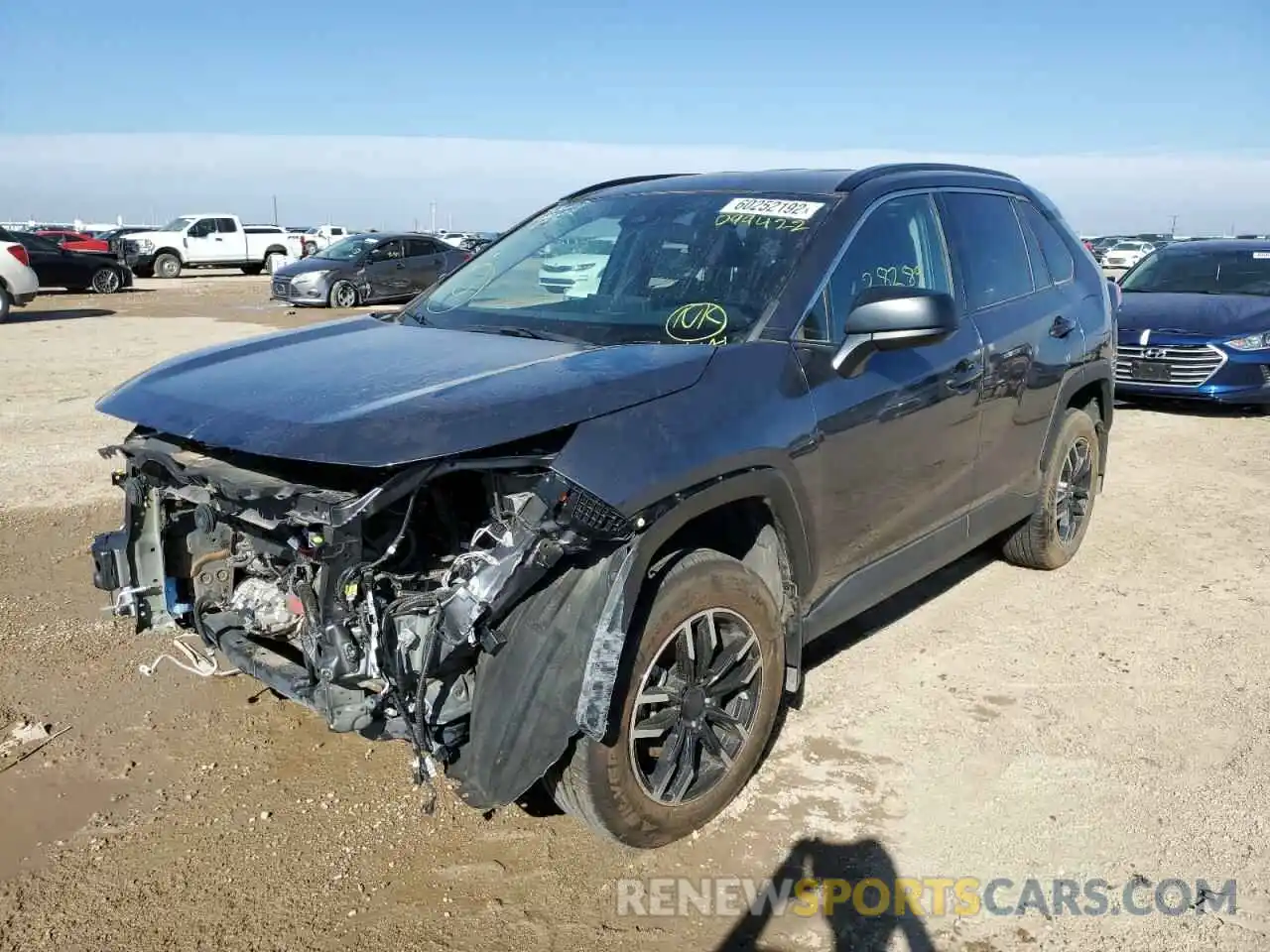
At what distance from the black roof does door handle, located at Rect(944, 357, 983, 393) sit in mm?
793

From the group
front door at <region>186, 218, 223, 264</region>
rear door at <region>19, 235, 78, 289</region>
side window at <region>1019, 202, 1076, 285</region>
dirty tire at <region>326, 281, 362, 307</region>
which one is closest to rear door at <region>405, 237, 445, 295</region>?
dirty tire at <region>326, 281, 362, 307</region>

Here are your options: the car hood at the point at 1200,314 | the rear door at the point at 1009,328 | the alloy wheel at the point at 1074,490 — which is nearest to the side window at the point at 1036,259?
the rear door at the point at 1009,328

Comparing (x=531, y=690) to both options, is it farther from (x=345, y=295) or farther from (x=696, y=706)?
(x=345, y=295)

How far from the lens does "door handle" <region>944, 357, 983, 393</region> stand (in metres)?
3.85

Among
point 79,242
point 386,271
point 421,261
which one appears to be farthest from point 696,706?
point 79,242

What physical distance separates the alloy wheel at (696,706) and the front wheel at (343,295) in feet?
60.3

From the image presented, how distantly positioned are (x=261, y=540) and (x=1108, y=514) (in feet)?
17.8

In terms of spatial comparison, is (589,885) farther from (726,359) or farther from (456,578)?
(726,359)

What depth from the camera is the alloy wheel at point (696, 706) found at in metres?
2.90

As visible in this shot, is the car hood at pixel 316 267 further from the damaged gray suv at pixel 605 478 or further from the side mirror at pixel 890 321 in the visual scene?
the side mirror at pixel 890 321

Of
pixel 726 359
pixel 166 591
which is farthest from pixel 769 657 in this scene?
pixel 166 591

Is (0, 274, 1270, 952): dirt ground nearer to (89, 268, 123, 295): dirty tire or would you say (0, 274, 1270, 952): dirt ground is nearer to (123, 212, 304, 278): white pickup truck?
(89, 268, 123, 295): dirty tire

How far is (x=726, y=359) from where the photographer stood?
9.91 feet

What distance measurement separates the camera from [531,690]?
2568mm
